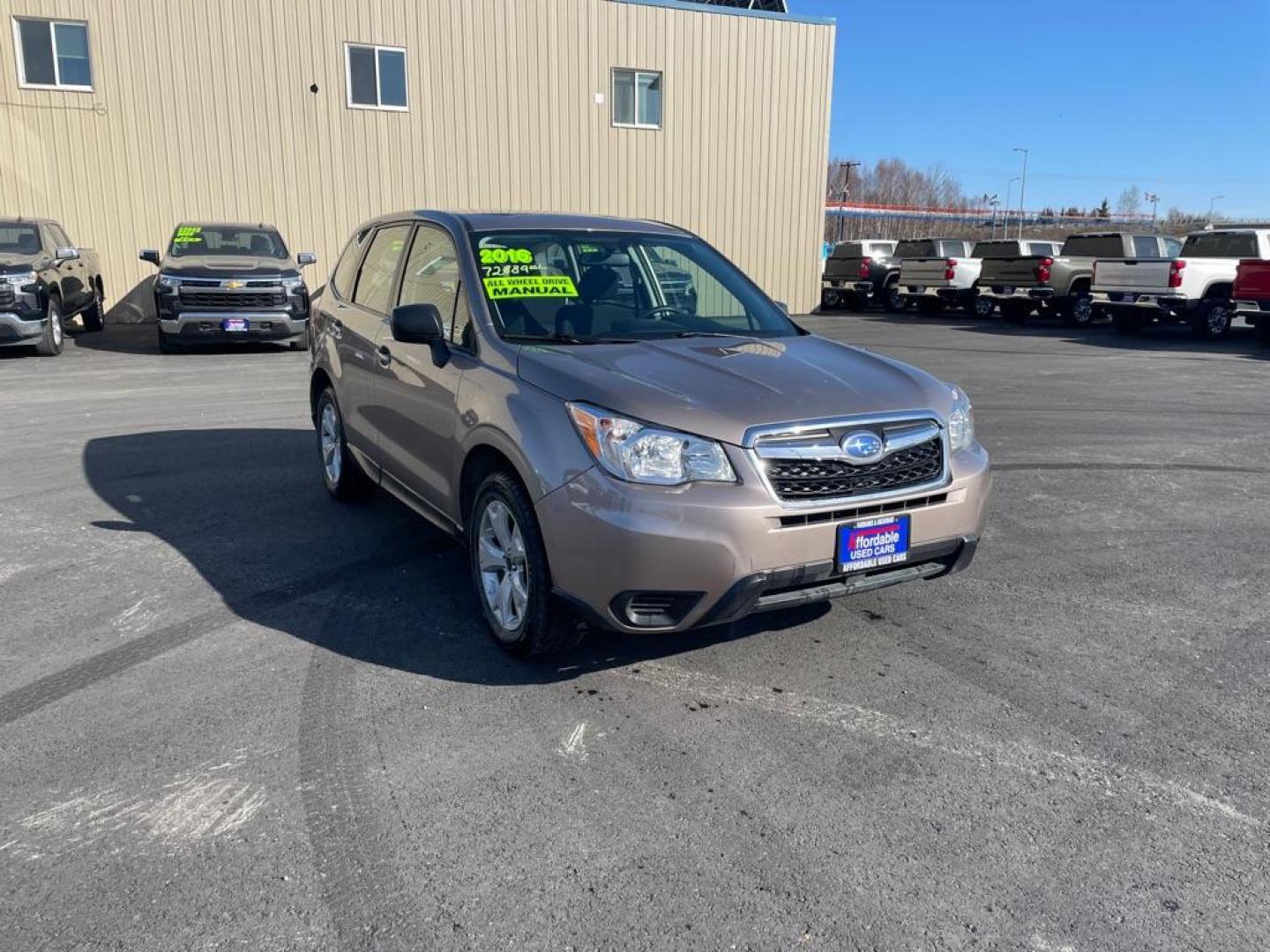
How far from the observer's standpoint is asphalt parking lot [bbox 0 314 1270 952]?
2664 mm

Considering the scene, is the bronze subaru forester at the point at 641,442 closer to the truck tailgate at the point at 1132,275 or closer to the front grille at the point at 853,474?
the front grille at the point at 853,474

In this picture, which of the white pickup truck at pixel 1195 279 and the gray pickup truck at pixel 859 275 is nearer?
the white pickup truck at pixel 1195 279

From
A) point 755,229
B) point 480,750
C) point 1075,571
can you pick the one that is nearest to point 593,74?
point 755,229

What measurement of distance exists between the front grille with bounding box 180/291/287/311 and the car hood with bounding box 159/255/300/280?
0.24 m

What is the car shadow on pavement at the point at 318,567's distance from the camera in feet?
14.0

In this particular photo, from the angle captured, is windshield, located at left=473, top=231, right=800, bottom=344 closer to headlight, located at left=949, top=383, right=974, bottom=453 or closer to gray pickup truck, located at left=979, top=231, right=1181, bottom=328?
headlight, located at left=949, top=383, right=974, bottom=453

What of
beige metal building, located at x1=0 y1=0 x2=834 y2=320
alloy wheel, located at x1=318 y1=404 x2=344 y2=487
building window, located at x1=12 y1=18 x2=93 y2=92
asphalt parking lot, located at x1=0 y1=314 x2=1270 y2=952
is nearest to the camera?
asphalt parking lot, located at x1=0 y1=314 x2=1270 y2=952

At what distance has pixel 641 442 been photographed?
3596 millimetres

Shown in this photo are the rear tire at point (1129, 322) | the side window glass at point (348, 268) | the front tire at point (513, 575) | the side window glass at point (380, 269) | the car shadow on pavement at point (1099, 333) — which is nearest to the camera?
the front tire at point (513, 575)

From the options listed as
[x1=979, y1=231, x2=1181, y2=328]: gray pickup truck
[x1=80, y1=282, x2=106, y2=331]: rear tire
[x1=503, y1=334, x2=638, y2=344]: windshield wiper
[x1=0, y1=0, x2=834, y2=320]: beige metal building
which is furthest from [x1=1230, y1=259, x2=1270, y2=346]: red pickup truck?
[x1=80, y1=282, x2=106, y2=331]: rear tire

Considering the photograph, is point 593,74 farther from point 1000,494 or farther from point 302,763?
point 302,763

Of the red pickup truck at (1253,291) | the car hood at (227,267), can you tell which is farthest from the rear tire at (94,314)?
the red pickup truck at (1253,291)

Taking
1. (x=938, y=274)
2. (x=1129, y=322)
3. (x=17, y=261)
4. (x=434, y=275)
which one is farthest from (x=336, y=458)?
(x=938, y=274)

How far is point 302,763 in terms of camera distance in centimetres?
338
